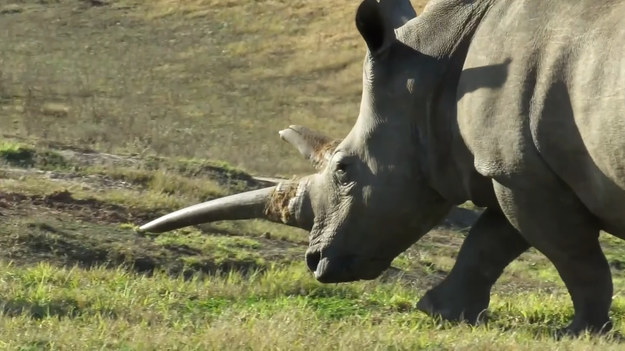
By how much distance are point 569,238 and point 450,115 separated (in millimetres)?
938

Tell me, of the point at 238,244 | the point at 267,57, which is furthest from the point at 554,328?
the point at 267,57

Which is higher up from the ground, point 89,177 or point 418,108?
point 418,108

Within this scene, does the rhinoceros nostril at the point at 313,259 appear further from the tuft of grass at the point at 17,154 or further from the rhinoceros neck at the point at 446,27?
the tuft of grass at the point at 17,154

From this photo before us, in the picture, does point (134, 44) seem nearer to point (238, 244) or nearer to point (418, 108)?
point (238, 244)

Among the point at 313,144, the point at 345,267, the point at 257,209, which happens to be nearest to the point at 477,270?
the point at 345,267

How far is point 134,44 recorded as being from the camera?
33.4 meters

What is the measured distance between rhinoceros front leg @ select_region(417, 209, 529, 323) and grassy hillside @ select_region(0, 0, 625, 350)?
15cm

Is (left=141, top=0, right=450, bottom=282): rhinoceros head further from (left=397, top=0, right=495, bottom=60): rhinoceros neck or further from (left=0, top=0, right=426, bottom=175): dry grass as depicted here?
(left=0, top=0, right=426, bottom=175): dry grass

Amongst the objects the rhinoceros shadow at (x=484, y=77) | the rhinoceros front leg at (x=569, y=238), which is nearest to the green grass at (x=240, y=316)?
the rhinoceros front leg at (x=569, y=238)

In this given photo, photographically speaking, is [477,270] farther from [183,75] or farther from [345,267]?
[183,75]

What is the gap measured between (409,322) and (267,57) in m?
26.3

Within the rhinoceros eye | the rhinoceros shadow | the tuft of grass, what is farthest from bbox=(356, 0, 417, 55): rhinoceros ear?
the tuft of grass

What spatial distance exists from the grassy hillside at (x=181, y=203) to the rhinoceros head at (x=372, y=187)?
1.15 ft

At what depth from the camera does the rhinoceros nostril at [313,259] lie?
8.23 m
